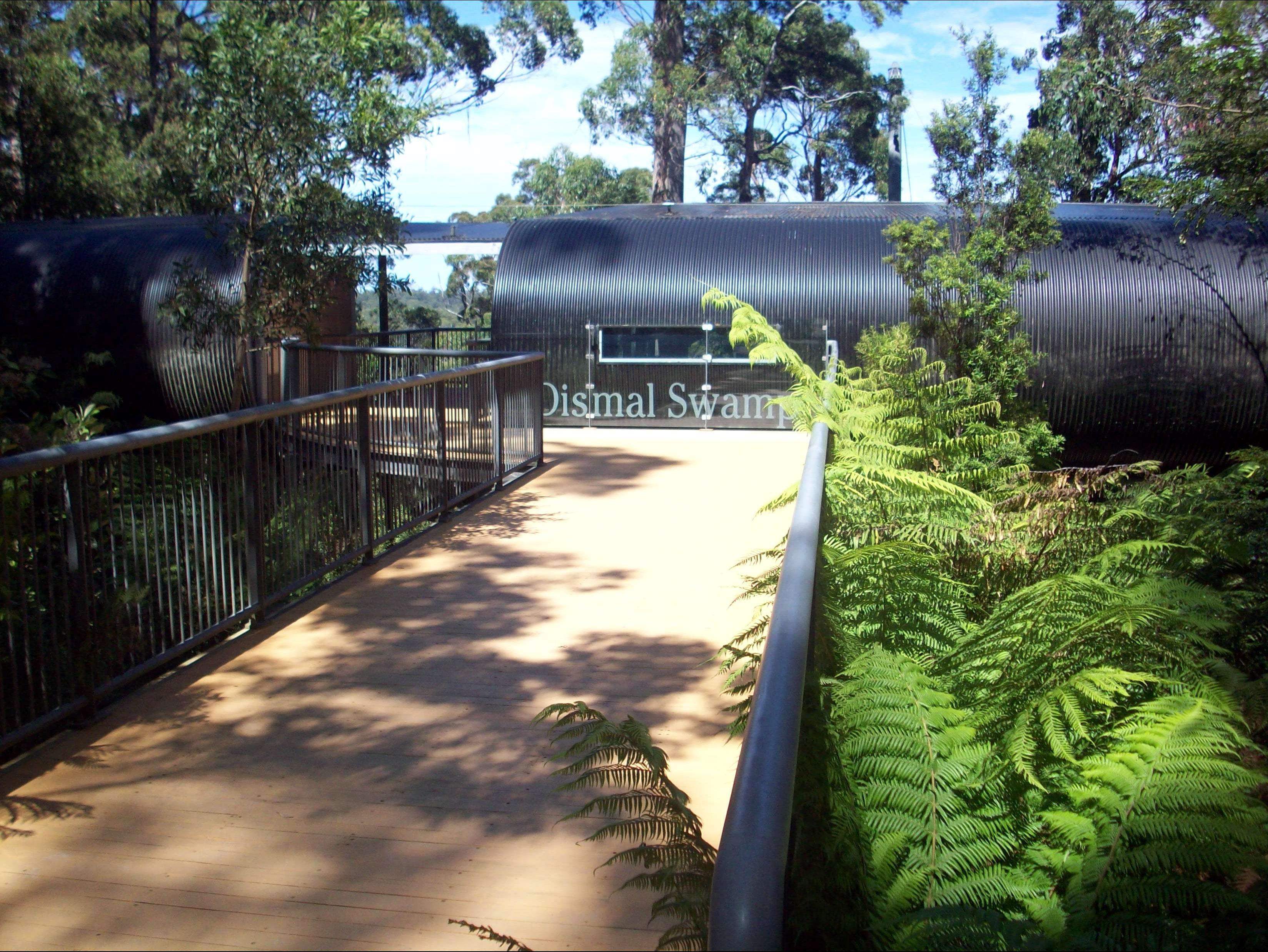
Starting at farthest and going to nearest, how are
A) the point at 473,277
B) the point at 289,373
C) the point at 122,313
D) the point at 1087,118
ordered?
the point at 473,277, the point at 1087,118, the point at 122,313, the point at 289,373

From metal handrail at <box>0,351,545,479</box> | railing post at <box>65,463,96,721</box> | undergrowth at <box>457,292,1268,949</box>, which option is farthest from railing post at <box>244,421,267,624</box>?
undergrowth at <box>457,292,1268,949</box>

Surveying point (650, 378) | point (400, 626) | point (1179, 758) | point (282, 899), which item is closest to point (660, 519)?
point (400, 626)

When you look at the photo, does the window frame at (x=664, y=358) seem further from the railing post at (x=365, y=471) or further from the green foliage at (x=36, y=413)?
the railing post at (x=365, y=471)

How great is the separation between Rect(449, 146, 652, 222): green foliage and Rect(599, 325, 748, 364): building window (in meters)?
26.4

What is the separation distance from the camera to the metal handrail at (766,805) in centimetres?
122

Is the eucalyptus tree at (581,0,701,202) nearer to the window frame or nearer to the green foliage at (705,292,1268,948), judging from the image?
the window frame

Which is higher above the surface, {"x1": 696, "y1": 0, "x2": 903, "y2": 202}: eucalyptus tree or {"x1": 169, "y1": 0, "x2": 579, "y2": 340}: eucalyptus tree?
{"x1": 696, "y1": 0, "x2": 903, "y2": 202}: eucalyptus tree

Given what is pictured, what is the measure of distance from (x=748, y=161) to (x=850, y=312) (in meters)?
27.0

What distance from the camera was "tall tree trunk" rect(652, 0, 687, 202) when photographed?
3444 cm

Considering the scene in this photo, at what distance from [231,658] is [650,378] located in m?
13.2

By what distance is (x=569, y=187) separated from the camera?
1860 inches

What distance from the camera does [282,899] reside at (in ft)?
10.8

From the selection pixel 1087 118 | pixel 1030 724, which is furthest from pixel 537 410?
pixel 1087 118

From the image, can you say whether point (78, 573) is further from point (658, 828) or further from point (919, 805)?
point (919, 805)
